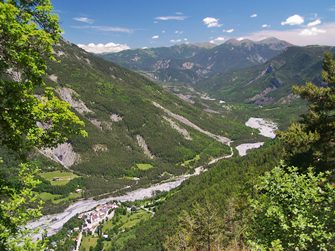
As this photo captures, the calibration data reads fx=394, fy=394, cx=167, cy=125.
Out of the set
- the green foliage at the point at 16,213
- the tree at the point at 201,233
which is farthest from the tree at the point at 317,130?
the green foliage at the point at 16,213

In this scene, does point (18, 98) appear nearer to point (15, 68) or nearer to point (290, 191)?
point (15, 68)

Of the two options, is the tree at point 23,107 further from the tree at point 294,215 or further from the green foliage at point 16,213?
the tree at point 294,215

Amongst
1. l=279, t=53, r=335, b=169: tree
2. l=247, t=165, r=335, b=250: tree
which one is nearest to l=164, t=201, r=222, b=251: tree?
l=279, t=53, r=335, b=169: tree

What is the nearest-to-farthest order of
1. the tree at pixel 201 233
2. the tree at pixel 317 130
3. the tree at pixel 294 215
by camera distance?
the tree at pixel 294 215 < the tree at pixel 317 130 < the tree at pixel 201 233

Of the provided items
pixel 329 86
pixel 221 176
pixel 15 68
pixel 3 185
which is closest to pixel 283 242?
pixel 3 185

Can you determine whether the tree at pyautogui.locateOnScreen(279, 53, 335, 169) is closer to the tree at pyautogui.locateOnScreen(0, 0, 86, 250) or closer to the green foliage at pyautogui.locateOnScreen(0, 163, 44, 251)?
the tree at pyautogui.locateOnScreen(0, 0, 86, 250)

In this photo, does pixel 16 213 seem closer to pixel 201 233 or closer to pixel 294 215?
pixel 294 215

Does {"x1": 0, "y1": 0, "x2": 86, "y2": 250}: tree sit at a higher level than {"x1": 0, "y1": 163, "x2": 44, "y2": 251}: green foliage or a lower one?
higher
